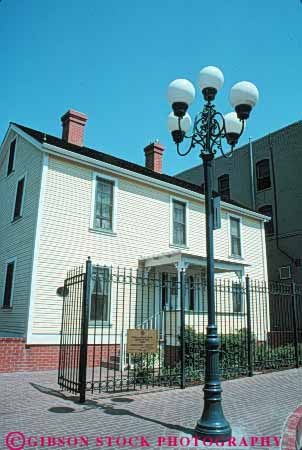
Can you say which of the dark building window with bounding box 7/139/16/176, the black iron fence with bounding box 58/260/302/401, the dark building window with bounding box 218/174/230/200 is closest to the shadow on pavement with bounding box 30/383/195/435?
the black iron fence with bounding box 58/260/302/401

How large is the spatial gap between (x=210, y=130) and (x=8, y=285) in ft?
33.3

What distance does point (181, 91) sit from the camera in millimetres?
6219

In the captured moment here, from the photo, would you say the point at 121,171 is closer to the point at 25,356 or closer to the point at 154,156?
the point at 154,156

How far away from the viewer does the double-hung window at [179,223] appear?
1648 centimetres

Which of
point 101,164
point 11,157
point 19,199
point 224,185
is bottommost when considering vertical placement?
point 19,199

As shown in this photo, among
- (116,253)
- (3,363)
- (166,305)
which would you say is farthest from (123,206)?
(3,363)

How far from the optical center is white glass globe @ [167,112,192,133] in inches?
264

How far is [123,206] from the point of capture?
14680 millimetres

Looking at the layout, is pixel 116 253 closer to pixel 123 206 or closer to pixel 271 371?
pixel 123 206

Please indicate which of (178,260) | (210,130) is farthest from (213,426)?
(178,260)

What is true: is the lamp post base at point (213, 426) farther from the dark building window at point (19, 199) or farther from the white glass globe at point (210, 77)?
the dark building window at point (19, 199)

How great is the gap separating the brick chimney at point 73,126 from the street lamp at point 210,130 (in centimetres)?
1035

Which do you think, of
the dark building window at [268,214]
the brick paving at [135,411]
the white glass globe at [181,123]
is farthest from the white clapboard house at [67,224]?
the white glass globe at [181,123]

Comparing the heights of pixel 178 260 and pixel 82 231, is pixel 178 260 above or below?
below
